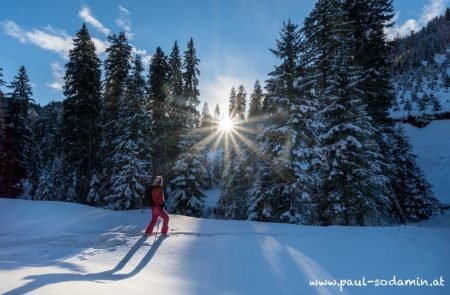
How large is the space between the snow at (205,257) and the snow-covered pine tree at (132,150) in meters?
11.0

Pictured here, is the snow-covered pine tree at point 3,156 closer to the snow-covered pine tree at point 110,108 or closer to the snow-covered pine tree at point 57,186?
the snow-covered pine tree at point 57,186

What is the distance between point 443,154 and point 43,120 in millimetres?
77286

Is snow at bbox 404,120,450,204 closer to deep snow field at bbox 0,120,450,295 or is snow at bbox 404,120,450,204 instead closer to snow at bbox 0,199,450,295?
snow at bbox 0,199,450,295

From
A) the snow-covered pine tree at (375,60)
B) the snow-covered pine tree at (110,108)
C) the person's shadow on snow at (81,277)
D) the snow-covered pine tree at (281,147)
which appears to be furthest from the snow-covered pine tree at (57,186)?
the snow-covered pine tree at (375,60)

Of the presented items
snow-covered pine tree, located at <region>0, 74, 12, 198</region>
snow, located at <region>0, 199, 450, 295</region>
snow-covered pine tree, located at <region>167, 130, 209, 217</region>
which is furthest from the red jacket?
snow-covered pine tree, located at <region>0, 74, 12, 198</region>

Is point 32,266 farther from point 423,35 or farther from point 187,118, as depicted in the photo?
point 423,35

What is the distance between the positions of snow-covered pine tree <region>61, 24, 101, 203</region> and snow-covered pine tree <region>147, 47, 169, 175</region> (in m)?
5.52

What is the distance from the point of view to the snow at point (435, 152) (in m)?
38.8

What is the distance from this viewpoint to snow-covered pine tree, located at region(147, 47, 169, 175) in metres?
26.1

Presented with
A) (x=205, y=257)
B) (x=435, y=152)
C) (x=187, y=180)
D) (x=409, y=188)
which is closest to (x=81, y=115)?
(x=187, y=180)

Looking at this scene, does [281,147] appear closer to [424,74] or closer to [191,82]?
[191,82]

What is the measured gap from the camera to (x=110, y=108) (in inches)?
1131

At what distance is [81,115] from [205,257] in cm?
2462

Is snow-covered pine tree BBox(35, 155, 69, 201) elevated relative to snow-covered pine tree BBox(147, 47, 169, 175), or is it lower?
lower
